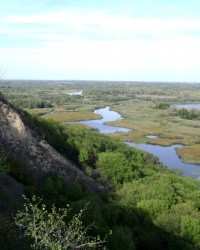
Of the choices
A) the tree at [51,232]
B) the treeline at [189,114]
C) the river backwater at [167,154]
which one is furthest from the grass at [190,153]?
the tree at [51,232]

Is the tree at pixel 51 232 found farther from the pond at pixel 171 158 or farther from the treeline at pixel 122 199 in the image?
the pond at pixel 171 158

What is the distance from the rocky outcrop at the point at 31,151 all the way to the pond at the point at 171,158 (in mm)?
24377

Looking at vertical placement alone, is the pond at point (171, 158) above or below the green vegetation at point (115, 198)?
below

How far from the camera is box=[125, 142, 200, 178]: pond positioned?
46781mm

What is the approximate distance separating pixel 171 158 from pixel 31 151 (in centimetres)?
3360

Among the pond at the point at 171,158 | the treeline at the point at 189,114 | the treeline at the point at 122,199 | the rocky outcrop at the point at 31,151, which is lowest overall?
the pond at the point at 171,158

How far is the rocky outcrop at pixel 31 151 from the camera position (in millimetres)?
22812

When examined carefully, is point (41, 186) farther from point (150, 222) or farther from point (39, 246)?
point (39, 246)

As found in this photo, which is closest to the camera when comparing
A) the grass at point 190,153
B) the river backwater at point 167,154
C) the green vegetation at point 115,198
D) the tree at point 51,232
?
the tree at point 51,232

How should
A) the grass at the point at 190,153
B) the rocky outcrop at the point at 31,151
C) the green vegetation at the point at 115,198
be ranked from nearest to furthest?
the green vegetation at the point at 115,198, the rocky outcrop at the point at 31,151, the grass at the point at 190,153

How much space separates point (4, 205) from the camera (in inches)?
576

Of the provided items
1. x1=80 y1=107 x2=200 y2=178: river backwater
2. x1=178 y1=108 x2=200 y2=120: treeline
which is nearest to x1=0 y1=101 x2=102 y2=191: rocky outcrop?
x1=80 y1=107 x2=200 y2=178: river backwater

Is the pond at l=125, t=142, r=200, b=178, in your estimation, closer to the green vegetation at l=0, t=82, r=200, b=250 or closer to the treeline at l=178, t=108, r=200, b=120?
the green vegetation at l=0, t=82, r=200, b=250

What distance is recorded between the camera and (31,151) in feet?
77.9
